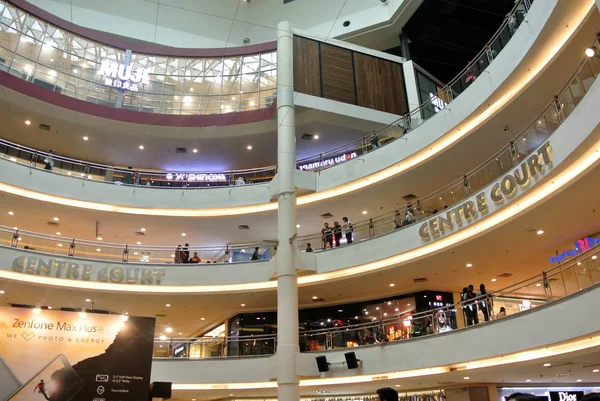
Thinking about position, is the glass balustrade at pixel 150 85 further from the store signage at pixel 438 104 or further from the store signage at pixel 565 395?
the store signage at pixel 565 395

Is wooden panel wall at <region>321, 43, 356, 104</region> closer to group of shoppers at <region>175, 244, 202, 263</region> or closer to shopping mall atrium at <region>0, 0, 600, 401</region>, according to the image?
shopping mall atrium at <region>0, 0, 600, 401</region>

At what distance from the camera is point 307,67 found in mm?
23469

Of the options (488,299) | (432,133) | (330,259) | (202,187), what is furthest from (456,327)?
(202,187)

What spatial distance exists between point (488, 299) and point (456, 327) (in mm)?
1368

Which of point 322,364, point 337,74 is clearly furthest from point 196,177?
point 322,364

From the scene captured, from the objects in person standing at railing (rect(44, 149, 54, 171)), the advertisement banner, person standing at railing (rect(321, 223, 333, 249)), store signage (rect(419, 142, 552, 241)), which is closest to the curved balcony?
store signage (rect(419, 142, 552, 241))

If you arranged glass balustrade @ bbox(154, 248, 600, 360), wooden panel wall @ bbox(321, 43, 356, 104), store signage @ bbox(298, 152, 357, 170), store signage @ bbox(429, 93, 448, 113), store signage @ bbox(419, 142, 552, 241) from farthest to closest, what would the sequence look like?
wooden panel wall @ bbox(321, 43, 356, 104), store signage @ bbox(298, 152, 357, 170), store signage @ bbox(429, 93, 448, 113), store signage @ bbox(419, 142, 552, 241), glass balustrade @ bbox(154, 248, 600, 360)

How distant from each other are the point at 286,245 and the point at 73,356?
1030 centimetres

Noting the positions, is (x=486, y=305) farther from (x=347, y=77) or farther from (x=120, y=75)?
(x=120, y=75)

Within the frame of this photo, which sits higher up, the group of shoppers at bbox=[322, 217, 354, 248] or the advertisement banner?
the group of shoppers at bbox=[322, 217, 354, 248]

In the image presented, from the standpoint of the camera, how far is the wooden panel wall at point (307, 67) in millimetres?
22906

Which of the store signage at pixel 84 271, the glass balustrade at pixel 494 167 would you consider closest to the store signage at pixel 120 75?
the store signage at pixel 84 271

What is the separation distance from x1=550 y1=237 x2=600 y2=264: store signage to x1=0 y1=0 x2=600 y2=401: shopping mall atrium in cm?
14

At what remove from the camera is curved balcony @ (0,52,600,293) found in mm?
11203
